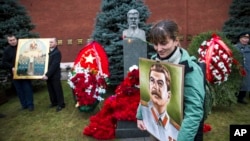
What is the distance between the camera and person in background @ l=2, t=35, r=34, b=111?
6305mm

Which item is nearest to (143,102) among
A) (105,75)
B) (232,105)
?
(105,75)

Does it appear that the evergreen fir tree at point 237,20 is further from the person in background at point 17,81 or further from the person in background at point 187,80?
the person in background at point 187,80

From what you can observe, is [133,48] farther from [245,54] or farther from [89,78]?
[245,54]

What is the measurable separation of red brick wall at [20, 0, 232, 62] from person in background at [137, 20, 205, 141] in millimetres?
9526

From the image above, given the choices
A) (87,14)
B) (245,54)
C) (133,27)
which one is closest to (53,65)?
(133,27)

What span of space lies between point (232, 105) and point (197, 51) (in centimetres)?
171

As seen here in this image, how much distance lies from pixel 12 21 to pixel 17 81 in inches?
106

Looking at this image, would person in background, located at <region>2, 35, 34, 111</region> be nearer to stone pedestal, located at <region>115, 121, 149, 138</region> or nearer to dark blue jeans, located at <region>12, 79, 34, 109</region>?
dark blue jeans, located at <region>12, 79, 34, 109</region>

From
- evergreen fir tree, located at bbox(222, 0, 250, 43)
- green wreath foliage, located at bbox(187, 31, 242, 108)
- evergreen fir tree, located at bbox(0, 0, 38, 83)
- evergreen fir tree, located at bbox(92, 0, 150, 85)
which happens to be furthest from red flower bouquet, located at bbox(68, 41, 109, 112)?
evergreen fir tree, located at bbox(222, 0, 250, 43)

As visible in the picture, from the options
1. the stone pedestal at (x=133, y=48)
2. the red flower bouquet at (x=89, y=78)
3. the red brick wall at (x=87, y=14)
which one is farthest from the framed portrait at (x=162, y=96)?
the red brick wall at (x=87, y=14)

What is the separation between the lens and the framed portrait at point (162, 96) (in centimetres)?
178

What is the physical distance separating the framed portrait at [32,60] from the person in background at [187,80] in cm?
479

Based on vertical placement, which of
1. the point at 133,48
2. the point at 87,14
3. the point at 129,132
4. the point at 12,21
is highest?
the point at 87,14

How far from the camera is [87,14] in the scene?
37.1 feet
